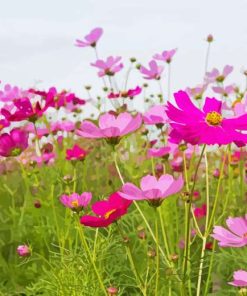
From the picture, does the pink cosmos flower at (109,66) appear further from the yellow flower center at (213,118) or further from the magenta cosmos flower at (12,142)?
the yellow flower center at (213,118)

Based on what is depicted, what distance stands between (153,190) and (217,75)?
61.0 inches

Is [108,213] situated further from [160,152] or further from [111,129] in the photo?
[160,152]

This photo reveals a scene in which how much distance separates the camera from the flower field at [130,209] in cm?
103

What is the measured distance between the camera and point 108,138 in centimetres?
114

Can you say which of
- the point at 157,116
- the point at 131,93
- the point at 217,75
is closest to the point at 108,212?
the point at 157,116

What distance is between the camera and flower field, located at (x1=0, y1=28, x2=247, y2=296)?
1.03 meters

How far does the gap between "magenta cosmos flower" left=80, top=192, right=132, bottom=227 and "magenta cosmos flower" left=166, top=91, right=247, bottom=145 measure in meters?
0.15

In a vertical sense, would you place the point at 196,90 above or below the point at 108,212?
below

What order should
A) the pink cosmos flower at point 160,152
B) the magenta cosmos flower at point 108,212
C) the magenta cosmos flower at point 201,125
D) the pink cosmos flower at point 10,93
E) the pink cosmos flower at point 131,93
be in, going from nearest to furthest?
the magenta cosmos flower at point 201,125 < the magenta cosmos flower at point 108,212 < the pink cosmos flower at point 160,152 < the pink cosmos flower at point 131,93 < the pink cosmos flower at point 10,93

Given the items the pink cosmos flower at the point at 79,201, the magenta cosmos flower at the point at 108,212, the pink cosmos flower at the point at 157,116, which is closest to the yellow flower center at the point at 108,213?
the magenta cosmos flower at the point at 108,212

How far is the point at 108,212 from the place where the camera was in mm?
1131


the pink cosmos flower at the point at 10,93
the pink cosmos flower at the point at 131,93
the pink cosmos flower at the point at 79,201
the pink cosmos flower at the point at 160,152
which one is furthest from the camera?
the pink cosmos flower at the point at 10,93

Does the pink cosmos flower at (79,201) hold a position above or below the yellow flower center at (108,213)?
below

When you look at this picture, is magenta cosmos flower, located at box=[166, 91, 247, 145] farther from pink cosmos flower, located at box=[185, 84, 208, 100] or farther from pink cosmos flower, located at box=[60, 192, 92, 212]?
pink cosmos flower, located at box=[185, 84, 208, 100]
